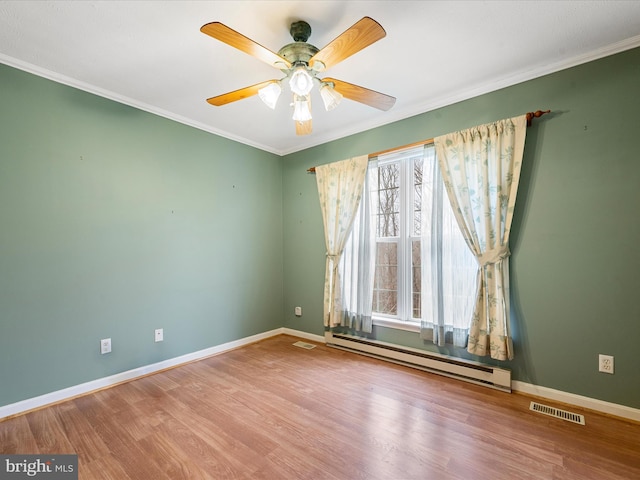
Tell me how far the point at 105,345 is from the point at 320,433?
81.0 inches

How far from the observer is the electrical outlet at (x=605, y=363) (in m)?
2.10

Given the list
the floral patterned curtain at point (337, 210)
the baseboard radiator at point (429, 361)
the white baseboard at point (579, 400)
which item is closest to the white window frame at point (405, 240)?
the baseboard radiator at point (429, 361)

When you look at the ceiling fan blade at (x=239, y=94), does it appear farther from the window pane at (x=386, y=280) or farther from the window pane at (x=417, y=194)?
the window pane at (x=386, y=280)

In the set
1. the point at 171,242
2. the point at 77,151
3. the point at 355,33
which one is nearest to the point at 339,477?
the point at 355,33

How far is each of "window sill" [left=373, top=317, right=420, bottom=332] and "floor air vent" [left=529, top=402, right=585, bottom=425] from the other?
3.49 feet

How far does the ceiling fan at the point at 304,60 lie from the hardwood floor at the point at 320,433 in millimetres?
2193

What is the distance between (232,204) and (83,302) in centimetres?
179

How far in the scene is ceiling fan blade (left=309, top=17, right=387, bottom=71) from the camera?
1.42m

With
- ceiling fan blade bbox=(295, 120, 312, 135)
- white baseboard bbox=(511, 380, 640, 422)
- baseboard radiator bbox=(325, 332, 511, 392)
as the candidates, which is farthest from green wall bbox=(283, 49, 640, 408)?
ceiling fan blade bbox=(295, 120, 312, 135)

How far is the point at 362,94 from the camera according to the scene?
206 cm

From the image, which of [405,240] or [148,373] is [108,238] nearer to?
[148,373]

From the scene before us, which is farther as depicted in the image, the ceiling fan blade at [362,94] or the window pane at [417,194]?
the window pane at [417,194]
